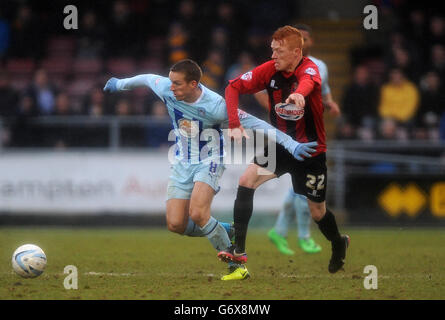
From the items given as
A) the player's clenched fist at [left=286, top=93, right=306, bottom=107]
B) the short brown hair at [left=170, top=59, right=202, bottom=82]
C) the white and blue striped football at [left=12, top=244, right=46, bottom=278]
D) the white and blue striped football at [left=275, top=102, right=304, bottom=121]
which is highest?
the short brown hair at [left=170, top=59, right=202, bottom=82]

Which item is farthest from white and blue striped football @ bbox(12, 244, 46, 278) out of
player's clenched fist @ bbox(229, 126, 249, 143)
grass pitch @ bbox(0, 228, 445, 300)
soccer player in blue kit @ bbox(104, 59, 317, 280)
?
player's clenched fist @ bbox(229, 126, 249, 143)

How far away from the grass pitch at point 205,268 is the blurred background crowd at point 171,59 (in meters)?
2.73

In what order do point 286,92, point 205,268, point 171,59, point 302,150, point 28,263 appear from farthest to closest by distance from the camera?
point 171,59, point 205,268, point 286,92, point 302,150, point 28,263

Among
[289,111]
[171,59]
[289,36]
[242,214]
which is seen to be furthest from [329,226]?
[171,59]

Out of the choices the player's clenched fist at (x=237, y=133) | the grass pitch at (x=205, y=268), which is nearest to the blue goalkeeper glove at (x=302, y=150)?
the player's clenched fist at (x=237, y=133)

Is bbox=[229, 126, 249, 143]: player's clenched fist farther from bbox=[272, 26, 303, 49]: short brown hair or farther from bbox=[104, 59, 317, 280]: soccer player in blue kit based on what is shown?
bbox=[272, 26, 303, 49]: short brown hair

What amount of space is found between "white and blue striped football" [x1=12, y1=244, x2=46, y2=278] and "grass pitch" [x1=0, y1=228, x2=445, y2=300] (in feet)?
0.25

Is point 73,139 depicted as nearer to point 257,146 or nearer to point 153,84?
point 257,146

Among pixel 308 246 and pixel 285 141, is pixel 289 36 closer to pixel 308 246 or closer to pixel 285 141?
pixel 285 141

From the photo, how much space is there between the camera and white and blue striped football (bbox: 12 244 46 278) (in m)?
7.02

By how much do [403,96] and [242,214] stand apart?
8.02m

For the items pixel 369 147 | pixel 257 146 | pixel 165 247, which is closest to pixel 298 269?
pixel 165 247

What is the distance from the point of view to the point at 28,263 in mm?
7020

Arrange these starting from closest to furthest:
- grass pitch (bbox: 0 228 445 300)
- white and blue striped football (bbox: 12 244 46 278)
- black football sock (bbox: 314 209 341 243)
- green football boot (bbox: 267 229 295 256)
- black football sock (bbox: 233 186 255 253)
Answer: grass pitch (bbox: 0 228 445 300) → white and blue striped football (bbox: 12 244 46 278) → black football sock (bbox: 233 186 255 253) → black football sock (bbox: 314 209 341 243) → green football boot (bbox: 267 229 295 256)
